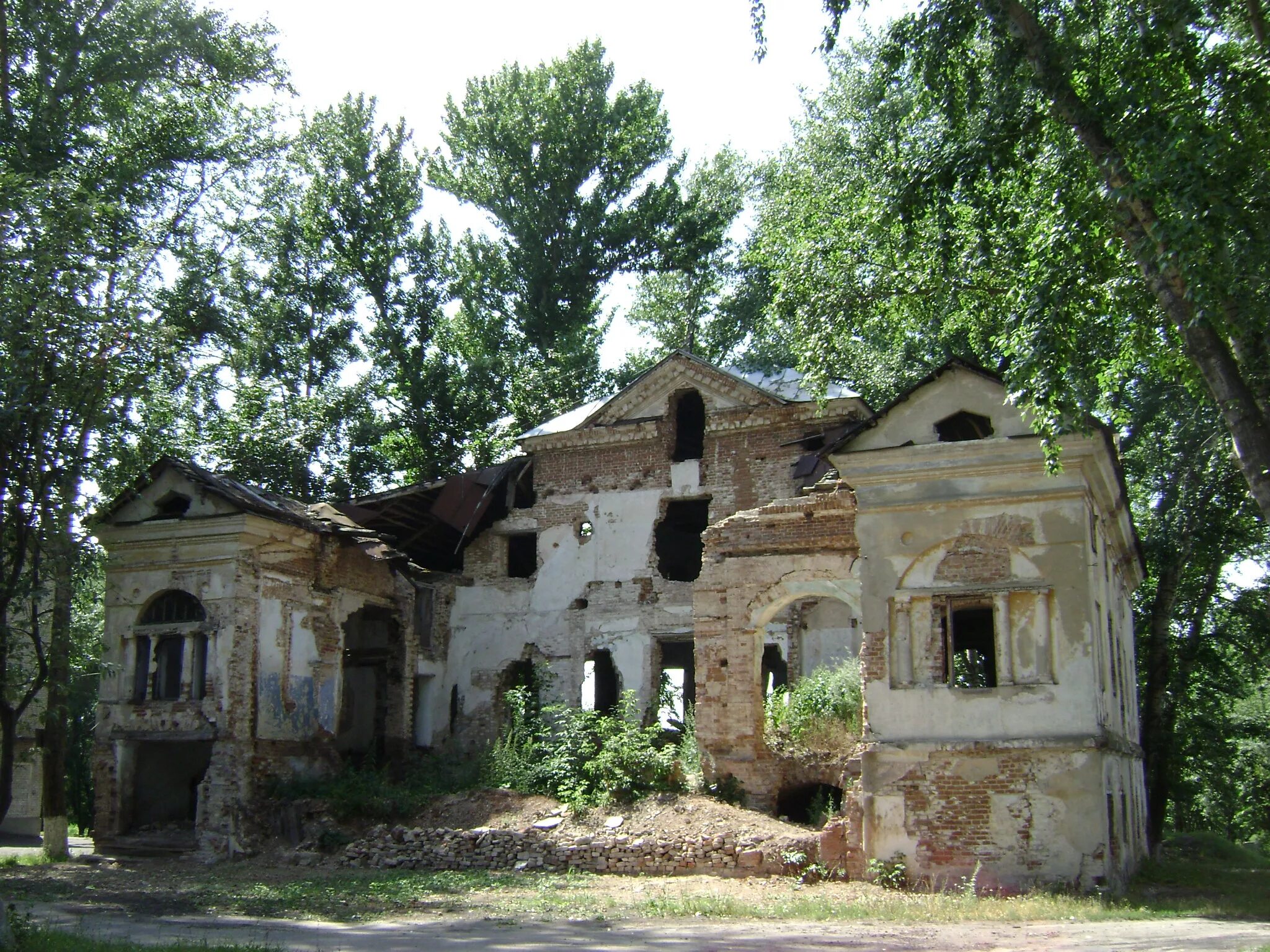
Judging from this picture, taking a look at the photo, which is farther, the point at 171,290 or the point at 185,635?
the point at 171,290

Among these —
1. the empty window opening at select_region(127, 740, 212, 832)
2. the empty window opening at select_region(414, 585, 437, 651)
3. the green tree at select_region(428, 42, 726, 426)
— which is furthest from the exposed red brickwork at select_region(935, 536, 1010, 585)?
the green tree at select_region(428, 42, 726, 426)

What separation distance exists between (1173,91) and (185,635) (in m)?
17.2

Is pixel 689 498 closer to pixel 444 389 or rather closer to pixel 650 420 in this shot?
pixel 650 420

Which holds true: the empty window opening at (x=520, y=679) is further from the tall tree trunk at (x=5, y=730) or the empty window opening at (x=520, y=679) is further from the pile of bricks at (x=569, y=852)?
the tall tree trunk at (x=5, y=730)

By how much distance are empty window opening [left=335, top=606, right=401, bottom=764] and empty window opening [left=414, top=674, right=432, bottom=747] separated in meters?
0.79

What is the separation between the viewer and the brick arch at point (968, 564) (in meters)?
15.5

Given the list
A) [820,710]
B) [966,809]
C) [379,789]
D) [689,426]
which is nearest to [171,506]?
[379,789]

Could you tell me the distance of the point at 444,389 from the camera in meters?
33.6

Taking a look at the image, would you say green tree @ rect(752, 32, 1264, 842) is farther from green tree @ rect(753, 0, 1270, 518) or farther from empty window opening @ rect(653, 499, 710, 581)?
empty window opening @ rect(653, 499, 710, 581)

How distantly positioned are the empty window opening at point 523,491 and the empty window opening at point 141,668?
28.4 feet

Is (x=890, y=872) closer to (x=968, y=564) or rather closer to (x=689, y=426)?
(x=968, y=564)

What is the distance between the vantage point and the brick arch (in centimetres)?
1551

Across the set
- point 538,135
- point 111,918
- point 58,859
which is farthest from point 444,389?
point 111,918

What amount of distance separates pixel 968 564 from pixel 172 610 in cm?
1379
